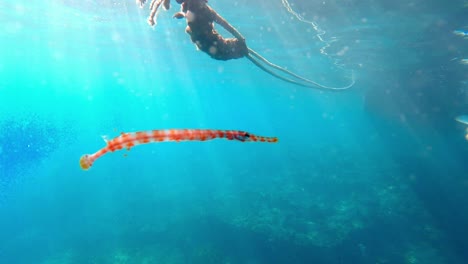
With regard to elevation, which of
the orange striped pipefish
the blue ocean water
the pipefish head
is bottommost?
the blue ocean water

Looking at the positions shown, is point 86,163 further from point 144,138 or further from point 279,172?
point 279,172

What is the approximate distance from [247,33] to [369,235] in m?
20.4

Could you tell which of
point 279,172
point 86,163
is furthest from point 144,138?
point 279,172

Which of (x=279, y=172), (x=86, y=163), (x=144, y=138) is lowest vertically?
(x=279, y=172)

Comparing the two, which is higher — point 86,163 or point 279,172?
point 86,163

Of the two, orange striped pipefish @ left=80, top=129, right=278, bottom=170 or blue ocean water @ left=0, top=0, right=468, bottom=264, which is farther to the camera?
blue ocean water @ left=0, top=0, right=468, bottom=264

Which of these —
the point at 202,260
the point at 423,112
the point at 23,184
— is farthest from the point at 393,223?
the point at 23,184

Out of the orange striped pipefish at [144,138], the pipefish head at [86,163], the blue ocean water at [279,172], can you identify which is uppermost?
the orange striped pipefish at [144,138]

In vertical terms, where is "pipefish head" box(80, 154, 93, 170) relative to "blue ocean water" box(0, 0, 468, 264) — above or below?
above

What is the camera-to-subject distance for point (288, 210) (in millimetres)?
18281

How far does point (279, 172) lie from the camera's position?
28.0 metres

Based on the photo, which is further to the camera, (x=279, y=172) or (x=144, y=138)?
(x=279, y=172)

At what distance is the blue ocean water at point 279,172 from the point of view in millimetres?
15188

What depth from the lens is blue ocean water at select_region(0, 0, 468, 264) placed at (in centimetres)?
1519
